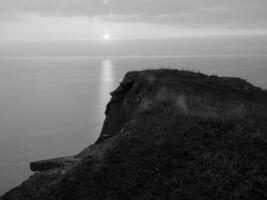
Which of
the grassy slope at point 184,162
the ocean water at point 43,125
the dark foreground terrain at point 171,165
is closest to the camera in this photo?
the grassy slope at point 184,162

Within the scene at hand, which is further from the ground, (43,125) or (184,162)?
(184,162)

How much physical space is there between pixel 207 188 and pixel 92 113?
127m

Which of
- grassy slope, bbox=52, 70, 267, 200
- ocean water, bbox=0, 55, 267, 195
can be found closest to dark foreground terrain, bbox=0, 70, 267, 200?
grassy slope, bbox=52, 70, 267, 200

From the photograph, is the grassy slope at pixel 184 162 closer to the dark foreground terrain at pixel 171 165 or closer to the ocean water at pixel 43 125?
the dark foreground terrain at pixel 171 165

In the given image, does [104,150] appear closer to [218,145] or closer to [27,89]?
[218,145]

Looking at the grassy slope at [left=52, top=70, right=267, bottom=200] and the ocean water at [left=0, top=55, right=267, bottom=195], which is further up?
the grassy slope at [left=52, top=70, right=267, bottom=200]

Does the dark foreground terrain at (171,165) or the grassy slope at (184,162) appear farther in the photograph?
the dark foreground terrain at (171,165)

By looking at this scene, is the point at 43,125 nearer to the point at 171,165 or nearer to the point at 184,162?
the point at 171,165

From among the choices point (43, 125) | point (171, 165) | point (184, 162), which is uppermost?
point (184, 162)

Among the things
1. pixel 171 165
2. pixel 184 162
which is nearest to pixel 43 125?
pixel 171 165

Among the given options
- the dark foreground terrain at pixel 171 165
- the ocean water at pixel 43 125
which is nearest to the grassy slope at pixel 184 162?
the dark foreground terrain at pixel 171 165

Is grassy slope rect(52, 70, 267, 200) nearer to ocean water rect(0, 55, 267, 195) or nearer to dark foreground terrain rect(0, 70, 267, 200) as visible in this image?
dark foreground terrain rect(0, 70, 267, 200)

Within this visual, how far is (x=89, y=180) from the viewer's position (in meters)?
12.2

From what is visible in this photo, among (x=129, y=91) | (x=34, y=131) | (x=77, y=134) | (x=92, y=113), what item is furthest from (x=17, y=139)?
(x=129, y=91)
